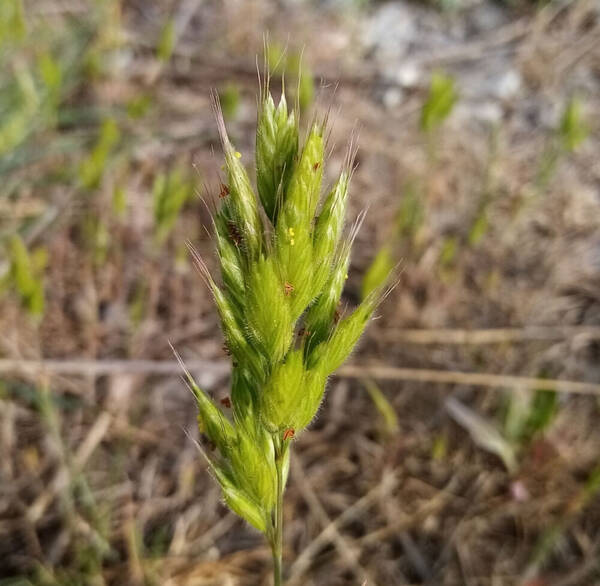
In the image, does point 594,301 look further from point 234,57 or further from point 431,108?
point 234,57

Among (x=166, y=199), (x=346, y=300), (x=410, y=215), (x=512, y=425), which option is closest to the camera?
(x=512, y=425)

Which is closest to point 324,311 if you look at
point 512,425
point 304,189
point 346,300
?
point 304,189

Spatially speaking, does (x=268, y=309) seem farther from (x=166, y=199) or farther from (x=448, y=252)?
(x=448, y=252)

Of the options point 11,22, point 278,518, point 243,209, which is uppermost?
point 11,22

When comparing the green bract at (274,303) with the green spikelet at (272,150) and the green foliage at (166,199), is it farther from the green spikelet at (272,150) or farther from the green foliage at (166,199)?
the green foliage at (166,199)

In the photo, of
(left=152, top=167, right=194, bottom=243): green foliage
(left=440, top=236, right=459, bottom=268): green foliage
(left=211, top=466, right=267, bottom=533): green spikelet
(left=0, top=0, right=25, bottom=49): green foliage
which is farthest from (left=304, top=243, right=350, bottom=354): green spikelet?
(left=0, top=0, right=25, bottom=49): green foliage

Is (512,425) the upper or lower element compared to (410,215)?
lower

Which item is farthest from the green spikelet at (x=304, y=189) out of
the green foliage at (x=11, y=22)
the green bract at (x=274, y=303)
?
the green foliage at (x=11, y=22)

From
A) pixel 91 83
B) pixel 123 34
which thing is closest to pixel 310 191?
pixel 91 83

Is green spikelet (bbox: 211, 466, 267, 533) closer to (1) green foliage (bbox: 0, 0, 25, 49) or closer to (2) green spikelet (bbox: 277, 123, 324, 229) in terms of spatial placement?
(2) green spikelet (bbox: 277, 123, 324, 229)
